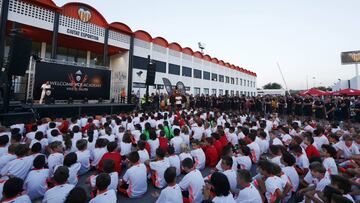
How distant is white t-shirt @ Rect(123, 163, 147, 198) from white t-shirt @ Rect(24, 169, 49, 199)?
Result: 1.44 meters

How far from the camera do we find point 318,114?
43.7ft

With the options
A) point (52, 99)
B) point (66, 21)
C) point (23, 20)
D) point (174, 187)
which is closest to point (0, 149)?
point (174, 187)

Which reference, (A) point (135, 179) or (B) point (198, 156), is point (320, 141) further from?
(A) point (135, 179)

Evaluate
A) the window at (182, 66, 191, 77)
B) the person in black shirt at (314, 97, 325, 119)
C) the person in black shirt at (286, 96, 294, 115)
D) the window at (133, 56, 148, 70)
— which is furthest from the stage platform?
the window at (182, 66, 191, 77)

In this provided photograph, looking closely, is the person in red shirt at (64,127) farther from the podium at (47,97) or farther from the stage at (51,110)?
the podium at (47,97)

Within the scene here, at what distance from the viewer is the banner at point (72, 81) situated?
1314cm

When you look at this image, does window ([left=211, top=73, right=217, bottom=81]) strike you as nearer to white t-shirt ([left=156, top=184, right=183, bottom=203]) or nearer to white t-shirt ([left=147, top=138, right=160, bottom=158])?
white t-shirt ([left=147, top=138, right=160, bottom=158])

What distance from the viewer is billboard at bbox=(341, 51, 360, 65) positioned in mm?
36475

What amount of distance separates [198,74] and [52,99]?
2293 centimetres

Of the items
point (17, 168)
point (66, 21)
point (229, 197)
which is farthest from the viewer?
point (66, 21)

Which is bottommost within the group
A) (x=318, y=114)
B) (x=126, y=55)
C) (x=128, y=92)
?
(x=318, y=114)

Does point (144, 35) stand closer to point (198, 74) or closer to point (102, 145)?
point (198, 74)

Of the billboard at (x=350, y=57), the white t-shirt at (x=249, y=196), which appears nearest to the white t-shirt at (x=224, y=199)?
the white t-shirt at (x=249, y=196)

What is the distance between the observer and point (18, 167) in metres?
3.78
